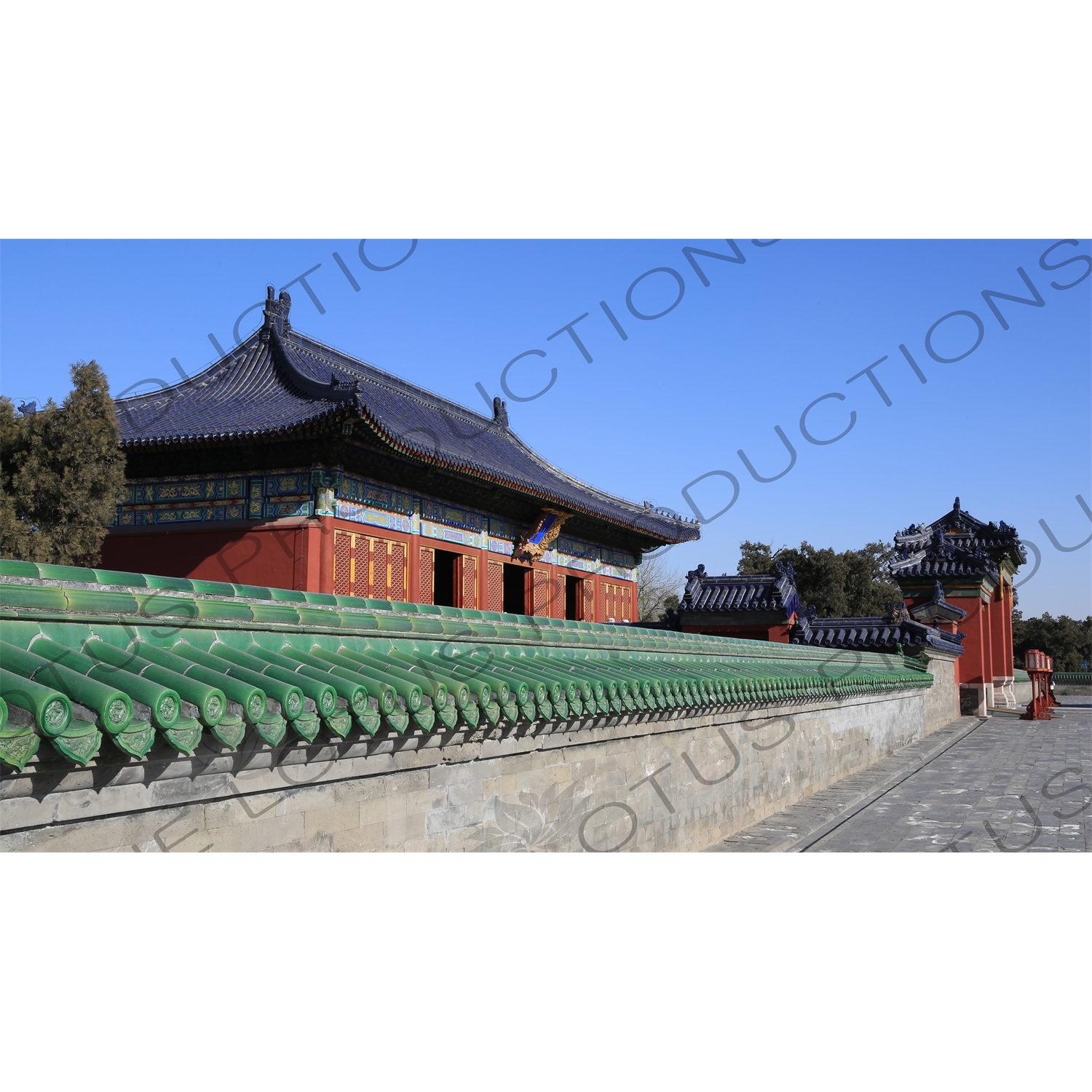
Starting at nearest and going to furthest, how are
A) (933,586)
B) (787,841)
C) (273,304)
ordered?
(787,841) → (273,304) → (933,586)

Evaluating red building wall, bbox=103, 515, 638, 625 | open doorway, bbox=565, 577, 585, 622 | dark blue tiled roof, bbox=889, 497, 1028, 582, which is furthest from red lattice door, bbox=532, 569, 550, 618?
dark blue tiled roof, bbox=889, 497, 1028, 582

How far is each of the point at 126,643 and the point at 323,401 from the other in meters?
9.11

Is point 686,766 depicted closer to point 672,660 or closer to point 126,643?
point 672,660

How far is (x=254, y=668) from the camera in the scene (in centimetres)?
409

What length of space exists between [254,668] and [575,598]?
13.8m

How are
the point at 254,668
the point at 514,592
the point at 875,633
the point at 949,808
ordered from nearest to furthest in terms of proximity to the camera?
1. the point at 254,668
2. the point at 949,808
3. the point at 514,592
4. the point at 875,633

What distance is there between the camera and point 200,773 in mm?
3641

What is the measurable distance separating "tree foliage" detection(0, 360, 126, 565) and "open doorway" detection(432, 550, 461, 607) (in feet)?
16.0

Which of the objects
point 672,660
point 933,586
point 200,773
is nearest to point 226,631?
point 200,773

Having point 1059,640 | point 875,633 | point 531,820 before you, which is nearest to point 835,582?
point 1059,640

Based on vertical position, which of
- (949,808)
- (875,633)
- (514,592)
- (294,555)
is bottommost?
(949,808)

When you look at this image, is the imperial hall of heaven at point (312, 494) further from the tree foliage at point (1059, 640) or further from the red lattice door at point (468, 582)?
the tree foliage at point (1059, 640)

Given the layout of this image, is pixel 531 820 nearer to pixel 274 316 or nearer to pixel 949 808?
pixel 949 808

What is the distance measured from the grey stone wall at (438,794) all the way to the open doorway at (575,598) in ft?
24.2
